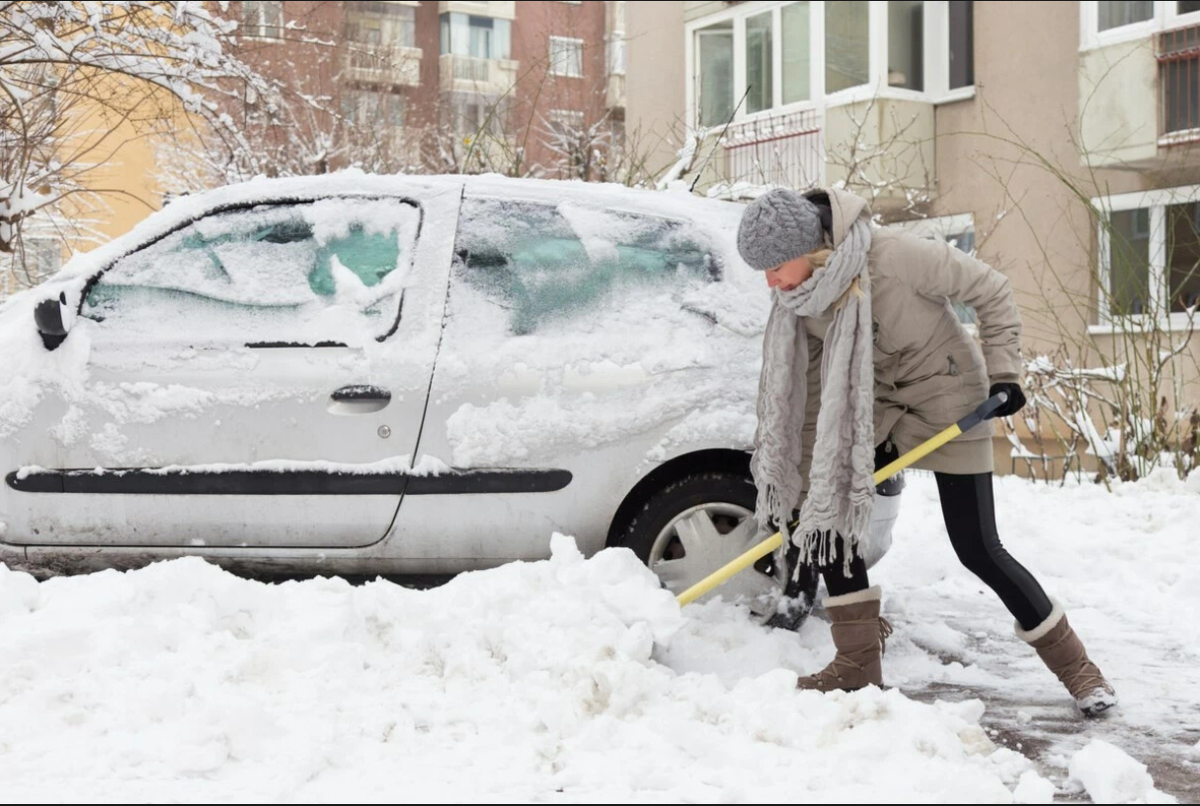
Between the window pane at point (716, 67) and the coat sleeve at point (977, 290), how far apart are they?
1537cm

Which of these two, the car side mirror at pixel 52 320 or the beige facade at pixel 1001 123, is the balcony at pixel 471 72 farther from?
the car side mirror at pixel 52 320

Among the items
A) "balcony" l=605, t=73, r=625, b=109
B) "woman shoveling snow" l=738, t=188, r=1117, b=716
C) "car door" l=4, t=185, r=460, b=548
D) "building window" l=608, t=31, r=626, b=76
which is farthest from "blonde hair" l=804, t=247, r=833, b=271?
"building window" l=608, t=31, r=626, b=76

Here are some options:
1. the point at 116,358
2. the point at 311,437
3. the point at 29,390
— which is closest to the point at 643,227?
the point at 311,437

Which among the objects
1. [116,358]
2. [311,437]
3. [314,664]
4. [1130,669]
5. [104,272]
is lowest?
[1130,669]

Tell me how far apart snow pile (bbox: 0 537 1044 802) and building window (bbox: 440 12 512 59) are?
32553mm

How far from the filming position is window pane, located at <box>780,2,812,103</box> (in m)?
17.1

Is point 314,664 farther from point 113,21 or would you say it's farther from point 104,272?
point 113,21

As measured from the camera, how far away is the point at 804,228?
374 centimetres

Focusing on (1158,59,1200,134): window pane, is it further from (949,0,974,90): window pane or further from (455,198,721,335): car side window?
(455,198,721,335): car side window

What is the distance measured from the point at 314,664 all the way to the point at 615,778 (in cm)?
107

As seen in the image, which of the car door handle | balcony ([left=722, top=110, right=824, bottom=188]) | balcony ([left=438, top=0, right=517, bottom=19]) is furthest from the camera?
balcony ([left=438, top=0, right=517, bottom=19])

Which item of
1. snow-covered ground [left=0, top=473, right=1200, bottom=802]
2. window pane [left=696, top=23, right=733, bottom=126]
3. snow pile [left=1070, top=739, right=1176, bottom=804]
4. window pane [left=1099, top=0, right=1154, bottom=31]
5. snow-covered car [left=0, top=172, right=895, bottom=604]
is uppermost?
window pane [left=696, top=23, right=733, bottom=126]

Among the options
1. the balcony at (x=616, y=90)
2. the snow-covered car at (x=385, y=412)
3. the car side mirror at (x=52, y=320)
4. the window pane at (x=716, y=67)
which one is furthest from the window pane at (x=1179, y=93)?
the balcony at (x=616, y=90)

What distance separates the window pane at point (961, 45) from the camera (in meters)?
16.0
